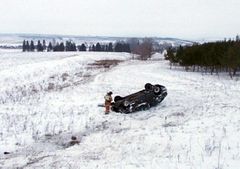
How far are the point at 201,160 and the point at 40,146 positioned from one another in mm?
5792

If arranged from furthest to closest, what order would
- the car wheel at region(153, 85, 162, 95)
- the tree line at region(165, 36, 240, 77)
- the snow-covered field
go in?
the tree line at region(165, 36, 240, 77) < the car wheel at region(153, 85, 162, 95) < the snow-covered field

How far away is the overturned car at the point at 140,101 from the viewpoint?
19.6 m

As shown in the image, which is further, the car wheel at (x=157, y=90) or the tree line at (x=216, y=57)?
the tree line at (x=216, y=57)

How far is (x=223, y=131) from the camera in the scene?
14344 millimetres

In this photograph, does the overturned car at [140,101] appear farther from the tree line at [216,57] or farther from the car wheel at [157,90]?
the tree line at [216,57]

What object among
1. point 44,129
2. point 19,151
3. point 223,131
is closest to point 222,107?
point 223,131

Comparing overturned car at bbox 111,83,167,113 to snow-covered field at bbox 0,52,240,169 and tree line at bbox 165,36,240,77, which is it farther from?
tree line at bbox 165,36,240,77

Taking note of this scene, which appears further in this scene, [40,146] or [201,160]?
[40,146]

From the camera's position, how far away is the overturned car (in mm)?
19562

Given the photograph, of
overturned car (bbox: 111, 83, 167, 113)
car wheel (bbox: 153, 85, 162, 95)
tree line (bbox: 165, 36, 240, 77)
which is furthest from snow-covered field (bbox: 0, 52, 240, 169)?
tree line (bbox: 165, 36, 240, 77)

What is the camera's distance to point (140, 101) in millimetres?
19984

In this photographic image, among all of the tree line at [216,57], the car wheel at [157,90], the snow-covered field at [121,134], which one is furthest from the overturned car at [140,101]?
the tree line at [216,57]

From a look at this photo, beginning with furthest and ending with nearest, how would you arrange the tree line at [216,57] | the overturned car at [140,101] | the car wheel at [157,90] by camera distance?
the tree line at [216,57], the car wheel at [157,90], the overturned car at [140,101]

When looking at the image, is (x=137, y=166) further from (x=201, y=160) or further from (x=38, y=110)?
(x=38, y=110)
